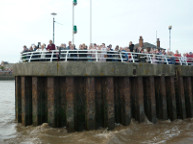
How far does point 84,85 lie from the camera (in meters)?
10.4

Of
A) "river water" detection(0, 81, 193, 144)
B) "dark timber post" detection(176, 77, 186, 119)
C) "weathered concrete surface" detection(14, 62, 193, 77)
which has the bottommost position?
"river water" detection(0, 81, 193, 144)

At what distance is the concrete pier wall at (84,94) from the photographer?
399 inches

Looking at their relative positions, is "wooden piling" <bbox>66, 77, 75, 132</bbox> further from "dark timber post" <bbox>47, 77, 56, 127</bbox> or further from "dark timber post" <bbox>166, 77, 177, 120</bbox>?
"dark timber post" <bbox>166, 77, 177, 120</bbox>

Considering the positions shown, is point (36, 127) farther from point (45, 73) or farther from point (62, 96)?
point (45, 73)

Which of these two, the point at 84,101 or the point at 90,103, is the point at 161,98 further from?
the point at 84,101

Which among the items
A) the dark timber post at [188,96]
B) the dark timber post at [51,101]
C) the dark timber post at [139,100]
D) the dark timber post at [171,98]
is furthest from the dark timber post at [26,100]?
the dark timber post at [188,96]

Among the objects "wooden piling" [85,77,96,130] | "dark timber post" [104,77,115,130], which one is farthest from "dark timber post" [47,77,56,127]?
"dark timber post" [104,77,115,130]

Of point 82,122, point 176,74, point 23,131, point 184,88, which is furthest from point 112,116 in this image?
point 184,88

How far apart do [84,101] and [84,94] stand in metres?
0.36

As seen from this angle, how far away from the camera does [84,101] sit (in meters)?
10.4

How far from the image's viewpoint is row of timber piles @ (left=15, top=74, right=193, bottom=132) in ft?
33.4

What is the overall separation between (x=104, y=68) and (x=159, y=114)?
17.5ft

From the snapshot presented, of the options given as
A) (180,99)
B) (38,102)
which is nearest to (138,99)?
(180,99)

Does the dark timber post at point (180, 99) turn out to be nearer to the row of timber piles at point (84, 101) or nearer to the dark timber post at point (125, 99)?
the row of timber piles at point (84, 101)
